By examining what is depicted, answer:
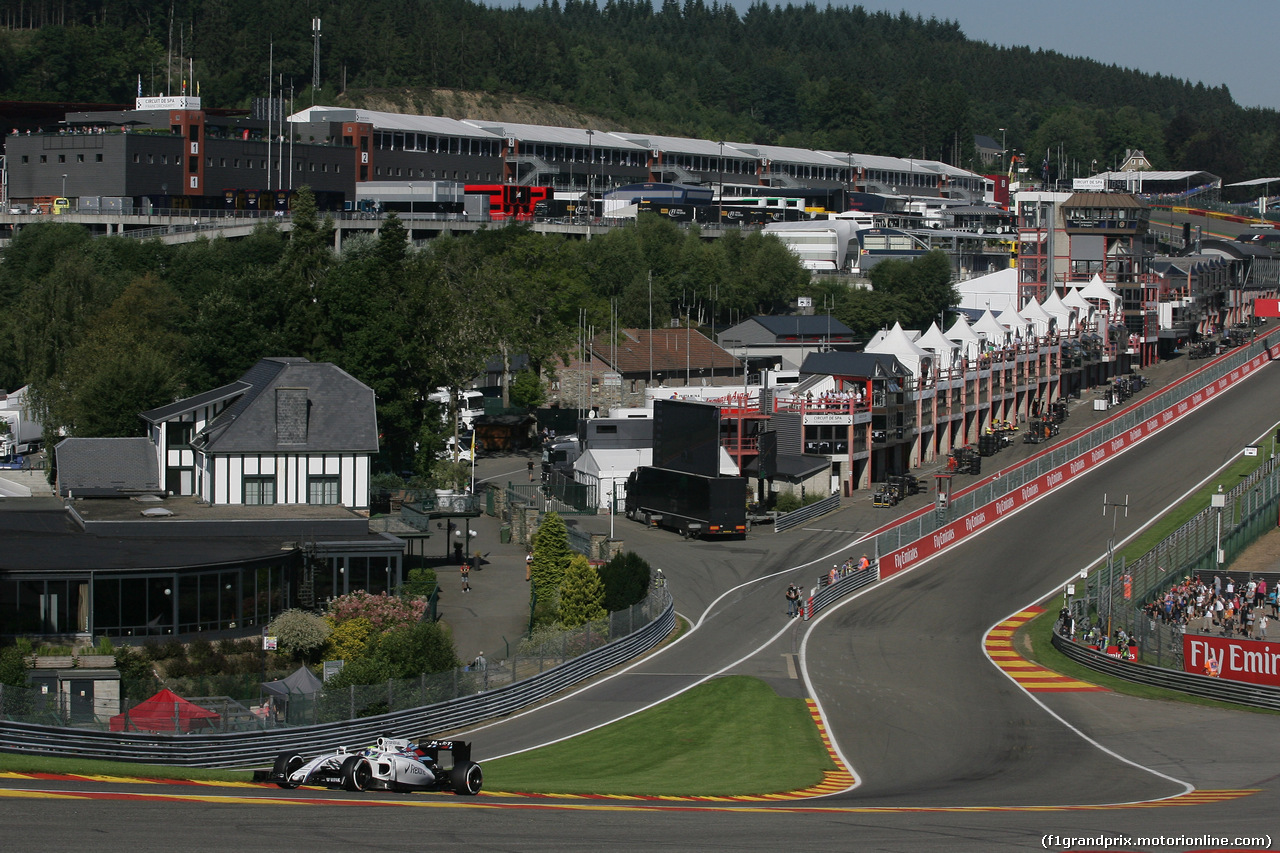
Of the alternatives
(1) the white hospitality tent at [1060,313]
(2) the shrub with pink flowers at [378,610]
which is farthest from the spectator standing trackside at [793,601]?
(1) the white hospitality tent at [1060,313]

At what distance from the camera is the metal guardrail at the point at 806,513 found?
79.1 meters

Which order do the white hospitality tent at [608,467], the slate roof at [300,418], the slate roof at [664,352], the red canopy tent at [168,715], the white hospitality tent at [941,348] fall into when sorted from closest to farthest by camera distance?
the red canopy tent at [168,715], the slate roof at [300,418], the white hospitality tent at [608,467], the white hospitality tent at [941,348], the slate roof at [664,352]

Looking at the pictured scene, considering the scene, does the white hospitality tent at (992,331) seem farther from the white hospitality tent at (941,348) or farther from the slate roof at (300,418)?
the slate roof at (300,418)

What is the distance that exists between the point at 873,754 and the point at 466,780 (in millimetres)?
13809

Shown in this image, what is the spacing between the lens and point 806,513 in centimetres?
8119

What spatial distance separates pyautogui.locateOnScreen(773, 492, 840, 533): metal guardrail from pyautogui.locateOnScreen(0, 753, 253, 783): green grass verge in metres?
45.6

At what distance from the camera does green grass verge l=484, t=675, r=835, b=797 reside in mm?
36688

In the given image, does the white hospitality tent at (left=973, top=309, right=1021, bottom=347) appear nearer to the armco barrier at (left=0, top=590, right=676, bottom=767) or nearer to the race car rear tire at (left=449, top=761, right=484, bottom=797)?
the armco barrier at (left=0, top=590, right=676, bottom=767)

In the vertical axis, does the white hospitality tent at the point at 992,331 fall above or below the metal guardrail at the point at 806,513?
above

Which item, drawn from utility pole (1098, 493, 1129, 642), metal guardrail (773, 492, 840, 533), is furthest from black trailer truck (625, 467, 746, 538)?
utility pole (1098, 493, 1129, 642)

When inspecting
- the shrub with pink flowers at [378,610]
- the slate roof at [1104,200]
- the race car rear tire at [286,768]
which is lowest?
the shrub with pink flowers at [378,610]

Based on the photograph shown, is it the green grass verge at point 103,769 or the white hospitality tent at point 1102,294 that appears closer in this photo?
the green grass verge at point 103,769

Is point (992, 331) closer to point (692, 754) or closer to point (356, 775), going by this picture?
point (692, 754)

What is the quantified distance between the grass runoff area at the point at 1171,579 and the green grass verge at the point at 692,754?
11460 mm
